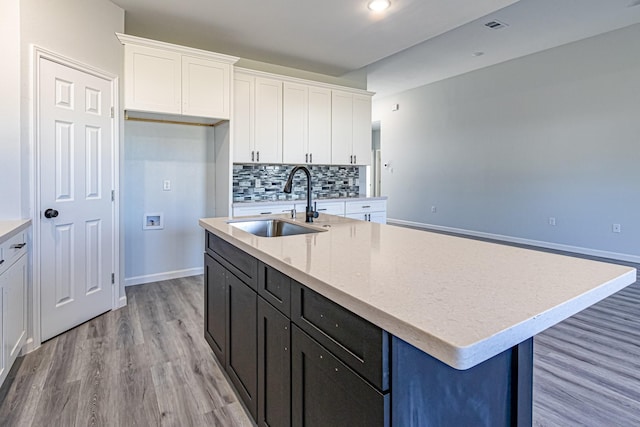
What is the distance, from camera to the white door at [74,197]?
256 centimetres

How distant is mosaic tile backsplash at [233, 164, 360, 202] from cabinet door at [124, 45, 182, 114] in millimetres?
1140

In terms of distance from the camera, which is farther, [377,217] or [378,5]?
[377,217]

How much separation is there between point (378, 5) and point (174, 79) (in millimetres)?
2015

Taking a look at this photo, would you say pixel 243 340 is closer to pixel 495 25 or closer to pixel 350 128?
pixel 350 128

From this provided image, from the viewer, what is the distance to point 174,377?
6.93ft

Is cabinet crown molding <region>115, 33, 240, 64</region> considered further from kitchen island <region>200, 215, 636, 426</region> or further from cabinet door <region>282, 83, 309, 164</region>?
kitchen island <region>200, 215, 636, 426</region>

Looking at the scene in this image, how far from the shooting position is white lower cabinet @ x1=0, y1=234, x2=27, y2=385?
187 centimetres

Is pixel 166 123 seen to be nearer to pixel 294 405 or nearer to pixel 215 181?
pixel 215 181

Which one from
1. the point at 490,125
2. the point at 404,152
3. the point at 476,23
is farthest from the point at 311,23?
the point at 404,152

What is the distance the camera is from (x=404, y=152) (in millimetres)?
8070

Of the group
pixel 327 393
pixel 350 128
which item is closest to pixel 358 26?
pixel 350 128

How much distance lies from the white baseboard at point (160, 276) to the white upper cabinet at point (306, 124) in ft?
5.69

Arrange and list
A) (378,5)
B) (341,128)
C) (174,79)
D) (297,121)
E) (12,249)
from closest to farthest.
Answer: (12,249) → (378,5) → (174,79) → (297,121) → (341,128)

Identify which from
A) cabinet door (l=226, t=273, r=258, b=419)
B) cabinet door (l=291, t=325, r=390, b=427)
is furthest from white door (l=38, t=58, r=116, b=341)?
cabinet door (l=291, t=325, r=390, b=427)
